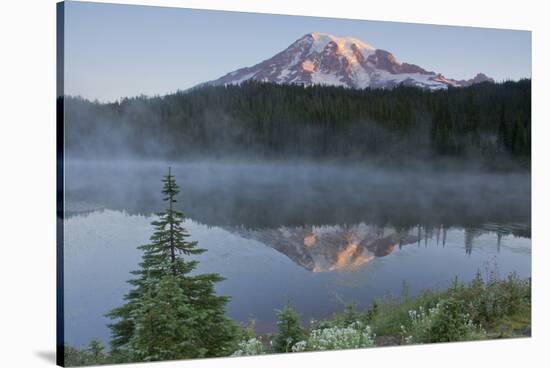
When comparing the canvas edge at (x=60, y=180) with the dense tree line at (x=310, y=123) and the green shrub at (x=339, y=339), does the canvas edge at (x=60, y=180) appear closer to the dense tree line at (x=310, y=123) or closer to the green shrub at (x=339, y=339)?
the dense tree line at (x=310, y=123)

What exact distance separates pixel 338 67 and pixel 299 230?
6.64 ft

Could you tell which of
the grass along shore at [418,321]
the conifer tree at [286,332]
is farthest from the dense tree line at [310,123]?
the conifer tree at [286,332]

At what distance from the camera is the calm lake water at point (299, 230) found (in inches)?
403

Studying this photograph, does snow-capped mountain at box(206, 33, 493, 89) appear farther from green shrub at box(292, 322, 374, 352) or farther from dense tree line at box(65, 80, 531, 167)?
green shrub at box(292, 322, 374, 352)

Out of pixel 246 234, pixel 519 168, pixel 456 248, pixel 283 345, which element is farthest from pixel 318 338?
pixel 519 168

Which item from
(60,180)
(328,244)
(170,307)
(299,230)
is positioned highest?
(60,180)

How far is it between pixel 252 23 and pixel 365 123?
1806 mm

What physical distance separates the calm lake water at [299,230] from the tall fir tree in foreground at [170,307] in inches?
4.4

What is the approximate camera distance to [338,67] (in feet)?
38.9

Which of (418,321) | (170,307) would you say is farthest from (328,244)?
(170,307)

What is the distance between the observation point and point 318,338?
438 inches

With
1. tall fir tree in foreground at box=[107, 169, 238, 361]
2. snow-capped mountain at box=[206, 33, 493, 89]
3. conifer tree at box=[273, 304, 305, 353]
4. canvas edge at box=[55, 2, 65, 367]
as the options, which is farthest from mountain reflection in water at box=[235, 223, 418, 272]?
canvas edge at box=[55, 2, 65, 367]

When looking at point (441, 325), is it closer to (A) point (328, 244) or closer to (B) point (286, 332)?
(A) point (328, 244)

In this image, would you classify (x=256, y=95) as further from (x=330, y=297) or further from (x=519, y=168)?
(x=519, y=168)
